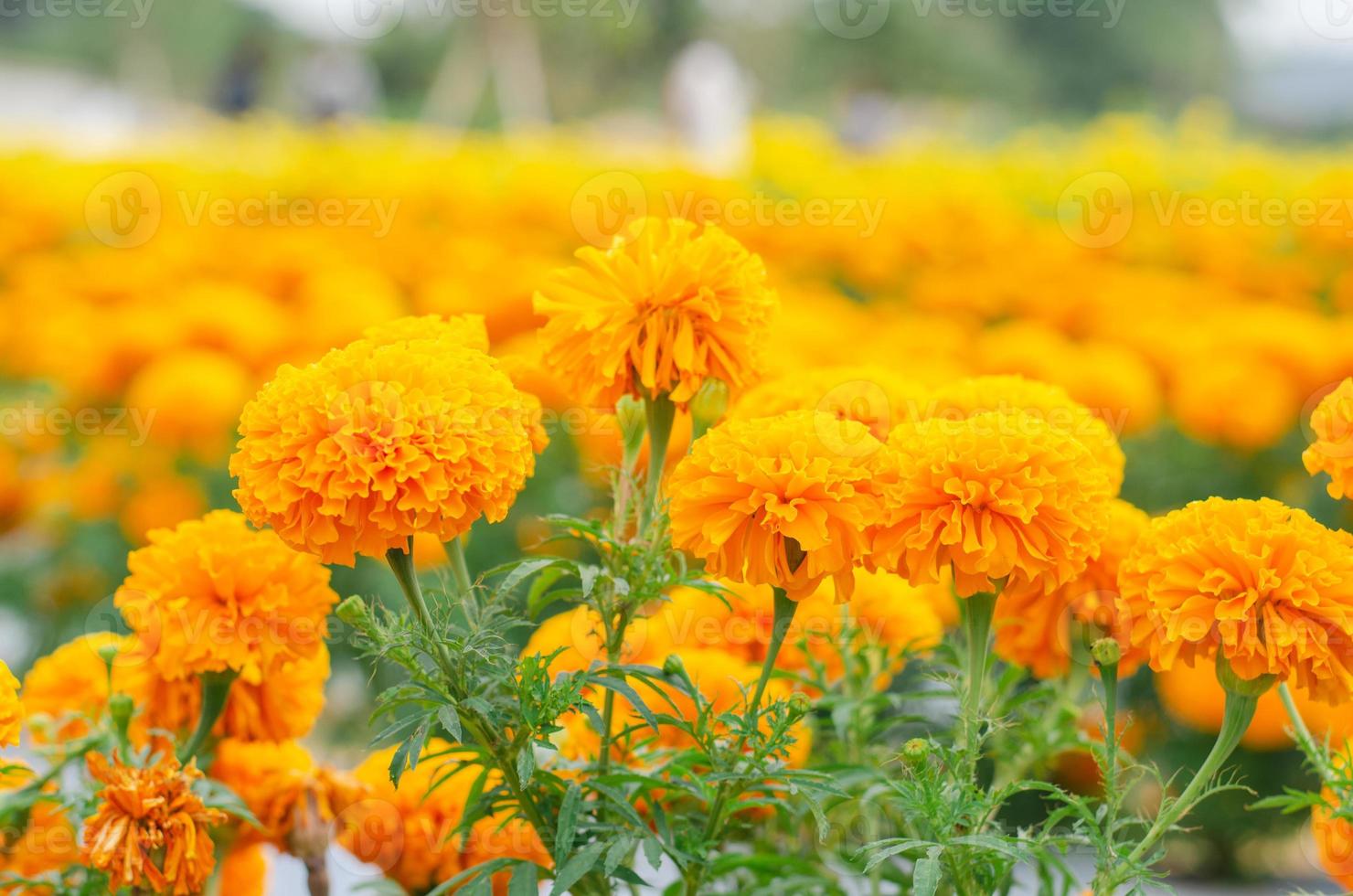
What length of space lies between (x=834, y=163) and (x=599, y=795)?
4.01 meters

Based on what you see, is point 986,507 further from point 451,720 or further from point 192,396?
point 192,396

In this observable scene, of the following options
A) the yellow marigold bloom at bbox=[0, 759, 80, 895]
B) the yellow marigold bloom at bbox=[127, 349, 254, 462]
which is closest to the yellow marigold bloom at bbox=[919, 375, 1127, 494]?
the yellow marigold bloom at bbox=[0, 759, 80, 895]

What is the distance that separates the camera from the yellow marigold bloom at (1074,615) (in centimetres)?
125

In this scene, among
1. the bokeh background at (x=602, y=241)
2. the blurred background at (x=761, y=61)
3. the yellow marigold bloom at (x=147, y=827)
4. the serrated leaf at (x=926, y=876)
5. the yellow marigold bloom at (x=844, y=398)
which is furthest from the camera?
the blurred background at (x=761, y=61)

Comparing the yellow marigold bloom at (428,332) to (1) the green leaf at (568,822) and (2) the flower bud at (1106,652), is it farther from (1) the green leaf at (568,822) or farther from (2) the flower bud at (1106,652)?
(2) the flower bud at (1106,652)

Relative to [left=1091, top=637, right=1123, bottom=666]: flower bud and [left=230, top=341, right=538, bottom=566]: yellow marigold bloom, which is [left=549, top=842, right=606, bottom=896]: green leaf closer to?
[left=230, top=341, right=538, bottom=566]: yellow marigold bloom

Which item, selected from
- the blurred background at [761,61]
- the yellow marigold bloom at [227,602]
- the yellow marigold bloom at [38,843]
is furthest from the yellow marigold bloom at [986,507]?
the blurred background at [761,61]

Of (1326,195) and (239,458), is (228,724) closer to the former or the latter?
(239,458)

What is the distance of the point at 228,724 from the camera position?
1380 mm

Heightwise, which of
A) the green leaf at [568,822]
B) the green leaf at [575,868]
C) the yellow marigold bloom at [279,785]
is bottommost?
the yellow marigold bloom at [279,785]

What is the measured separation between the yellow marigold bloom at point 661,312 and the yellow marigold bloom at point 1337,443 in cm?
46

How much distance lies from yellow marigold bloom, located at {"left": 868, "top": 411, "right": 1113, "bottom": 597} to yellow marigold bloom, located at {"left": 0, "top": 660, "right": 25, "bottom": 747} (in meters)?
0.69

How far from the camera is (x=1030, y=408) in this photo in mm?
1305

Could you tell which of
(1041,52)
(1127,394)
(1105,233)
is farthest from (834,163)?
(1041,52)
